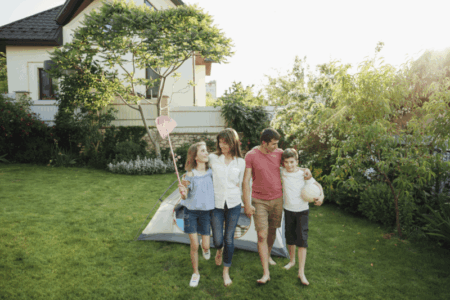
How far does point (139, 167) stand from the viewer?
31.2 feet

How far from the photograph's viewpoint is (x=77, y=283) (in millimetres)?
3305

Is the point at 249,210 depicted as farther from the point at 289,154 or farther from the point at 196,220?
the point at 289,154

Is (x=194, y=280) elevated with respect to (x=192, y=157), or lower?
lower

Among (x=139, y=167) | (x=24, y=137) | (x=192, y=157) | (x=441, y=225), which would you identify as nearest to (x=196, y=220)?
(x=192, y=157)

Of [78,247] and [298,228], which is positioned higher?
[298,228]

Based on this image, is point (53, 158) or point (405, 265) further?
point (53, 158)

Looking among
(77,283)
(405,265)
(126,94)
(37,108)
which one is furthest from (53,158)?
(405,265)

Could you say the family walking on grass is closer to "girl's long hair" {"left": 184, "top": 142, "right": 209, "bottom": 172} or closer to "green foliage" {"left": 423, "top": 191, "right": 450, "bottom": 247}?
"girl's long hair" {"left": 184, "top": 142, "right": 209, "bottom": 172}

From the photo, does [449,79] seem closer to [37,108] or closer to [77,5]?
[37,108]

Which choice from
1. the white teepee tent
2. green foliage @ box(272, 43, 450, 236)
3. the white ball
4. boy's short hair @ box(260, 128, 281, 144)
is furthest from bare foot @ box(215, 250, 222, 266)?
green foliage @ box(272, 43, 450, 236)

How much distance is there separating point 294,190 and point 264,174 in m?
0.42

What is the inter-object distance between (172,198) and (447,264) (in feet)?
13.4

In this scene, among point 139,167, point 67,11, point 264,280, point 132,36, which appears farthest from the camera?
point 67,11

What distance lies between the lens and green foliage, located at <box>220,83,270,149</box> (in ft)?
34.4
